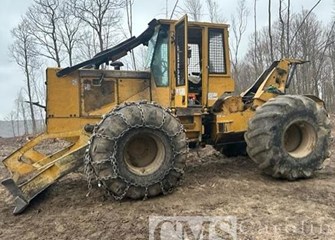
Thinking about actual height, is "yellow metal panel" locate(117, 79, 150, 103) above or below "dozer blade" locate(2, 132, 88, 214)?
above

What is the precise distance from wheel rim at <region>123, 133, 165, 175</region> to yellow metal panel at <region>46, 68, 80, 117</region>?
1.27 m

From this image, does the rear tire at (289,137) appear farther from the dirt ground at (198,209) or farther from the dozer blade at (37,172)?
the dozer blade at (37,172)

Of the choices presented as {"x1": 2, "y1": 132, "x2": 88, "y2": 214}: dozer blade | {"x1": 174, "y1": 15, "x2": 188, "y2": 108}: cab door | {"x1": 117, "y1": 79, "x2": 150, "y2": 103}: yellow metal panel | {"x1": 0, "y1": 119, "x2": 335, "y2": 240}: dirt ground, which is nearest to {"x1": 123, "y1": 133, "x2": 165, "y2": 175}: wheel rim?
{"x1": 0, "y1": 119, "x2": 335, "y2": 240}: dirt ground

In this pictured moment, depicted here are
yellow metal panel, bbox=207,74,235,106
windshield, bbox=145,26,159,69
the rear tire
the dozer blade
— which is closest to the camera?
the dozer blade

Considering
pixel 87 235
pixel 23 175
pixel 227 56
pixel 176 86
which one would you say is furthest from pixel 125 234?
pixel 227 56

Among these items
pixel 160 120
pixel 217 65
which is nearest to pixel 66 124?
pixel 160 120

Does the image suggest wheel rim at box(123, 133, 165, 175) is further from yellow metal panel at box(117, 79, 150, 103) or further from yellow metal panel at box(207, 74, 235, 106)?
yellow metal panel at box(207, 74, 235, 106)

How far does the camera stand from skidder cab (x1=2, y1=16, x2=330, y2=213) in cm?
518

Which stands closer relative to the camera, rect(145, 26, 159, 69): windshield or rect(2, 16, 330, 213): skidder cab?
rect(2, 16, 330, 213): skidder cab

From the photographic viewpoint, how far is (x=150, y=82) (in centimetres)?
663

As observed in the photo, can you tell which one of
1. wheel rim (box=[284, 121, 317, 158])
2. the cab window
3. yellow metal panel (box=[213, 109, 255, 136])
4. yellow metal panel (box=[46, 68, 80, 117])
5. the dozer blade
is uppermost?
the cab window

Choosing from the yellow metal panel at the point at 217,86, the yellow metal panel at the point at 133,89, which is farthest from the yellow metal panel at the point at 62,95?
the yellow metal panel at the point at 217,86

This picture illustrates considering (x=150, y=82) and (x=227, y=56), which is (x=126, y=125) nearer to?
(x=150, y=82)

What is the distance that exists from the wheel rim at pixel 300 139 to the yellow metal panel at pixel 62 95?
134 inches
